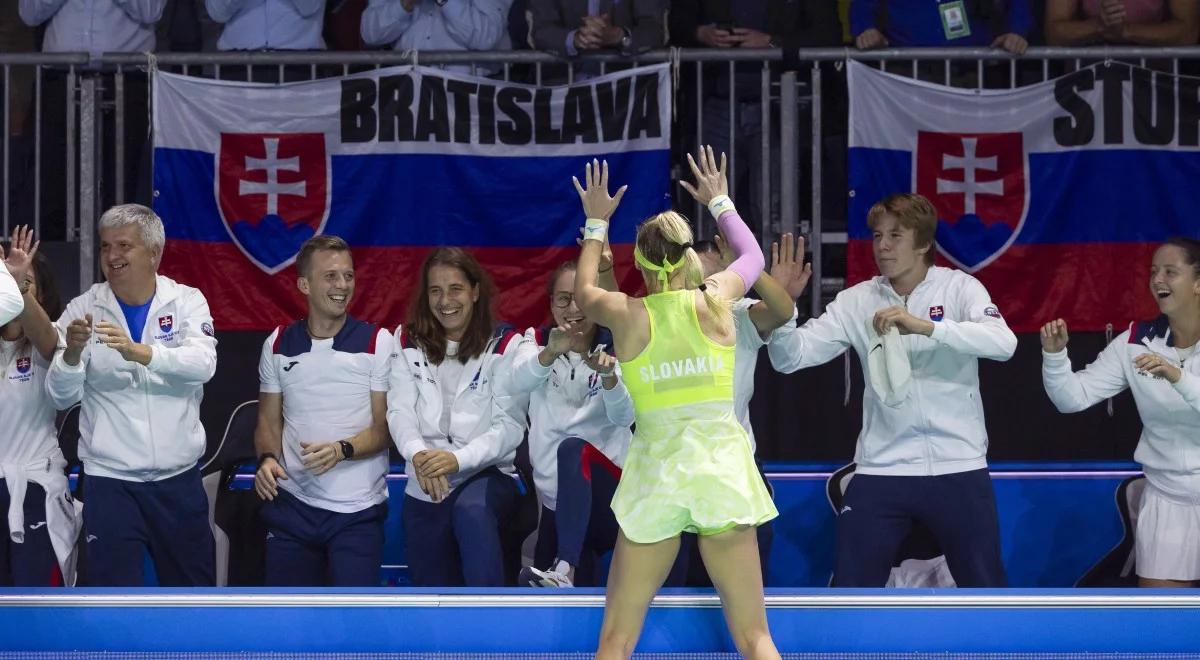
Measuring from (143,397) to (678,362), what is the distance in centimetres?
218

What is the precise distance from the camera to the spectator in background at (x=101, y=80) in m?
7.93

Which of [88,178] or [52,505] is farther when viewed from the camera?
[88,178]

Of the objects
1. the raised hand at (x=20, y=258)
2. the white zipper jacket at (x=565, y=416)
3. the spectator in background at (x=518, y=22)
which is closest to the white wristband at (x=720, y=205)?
the white zipper jacket at (x=565, y=416)

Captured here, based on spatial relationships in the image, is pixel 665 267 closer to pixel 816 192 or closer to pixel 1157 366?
pixel 1157 366

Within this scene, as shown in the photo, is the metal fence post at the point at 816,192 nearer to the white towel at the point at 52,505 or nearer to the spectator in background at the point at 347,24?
the spectator in background at the point at 347,24

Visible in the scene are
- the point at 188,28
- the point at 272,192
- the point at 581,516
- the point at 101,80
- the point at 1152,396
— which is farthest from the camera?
the point at 188,28

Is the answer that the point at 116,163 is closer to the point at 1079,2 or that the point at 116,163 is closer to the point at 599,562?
the point at 599,562

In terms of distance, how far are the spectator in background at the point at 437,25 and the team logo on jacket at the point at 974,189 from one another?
7.83 feet

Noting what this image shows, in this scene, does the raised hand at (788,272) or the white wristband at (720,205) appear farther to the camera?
the raised hand at (788,272)

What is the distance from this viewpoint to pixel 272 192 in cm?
771

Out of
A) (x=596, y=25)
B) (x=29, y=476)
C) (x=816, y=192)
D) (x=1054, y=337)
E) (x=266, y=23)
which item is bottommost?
(x=29, y=476)

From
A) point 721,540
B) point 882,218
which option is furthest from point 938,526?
point 721,540

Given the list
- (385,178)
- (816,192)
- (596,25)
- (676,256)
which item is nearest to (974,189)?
(816,192)

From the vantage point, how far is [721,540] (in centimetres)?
396
